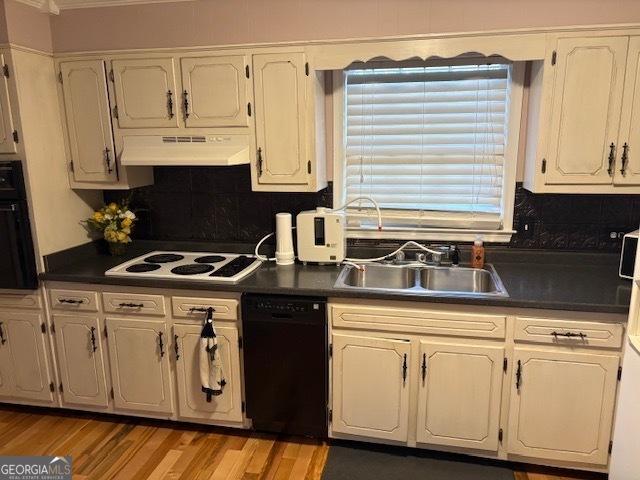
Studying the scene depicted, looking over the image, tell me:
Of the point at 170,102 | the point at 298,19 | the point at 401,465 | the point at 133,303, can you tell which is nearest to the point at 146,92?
the point at 170,102

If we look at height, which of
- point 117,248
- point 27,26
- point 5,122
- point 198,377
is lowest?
point 198,377

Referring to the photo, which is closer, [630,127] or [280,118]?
[630,127]

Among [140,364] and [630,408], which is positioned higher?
[630,408]

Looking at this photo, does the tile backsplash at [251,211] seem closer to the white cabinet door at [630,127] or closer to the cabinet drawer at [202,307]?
the white cabinet door at [630,127]

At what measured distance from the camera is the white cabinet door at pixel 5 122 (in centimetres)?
235

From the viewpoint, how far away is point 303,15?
92.4 inches

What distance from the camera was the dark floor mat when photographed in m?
2.16

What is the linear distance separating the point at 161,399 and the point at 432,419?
1433 millimetres

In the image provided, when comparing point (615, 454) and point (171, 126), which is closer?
point (615, 454)

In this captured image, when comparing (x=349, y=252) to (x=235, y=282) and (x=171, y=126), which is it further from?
(x=171, y=126)

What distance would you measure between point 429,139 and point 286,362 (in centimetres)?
146

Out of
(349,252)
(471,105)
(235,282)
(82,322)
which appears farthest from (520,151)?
(82,322)

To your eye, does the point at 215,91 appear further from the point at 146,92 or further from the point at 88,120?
the point at 88,120

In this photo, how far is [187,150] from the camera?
2.49m
